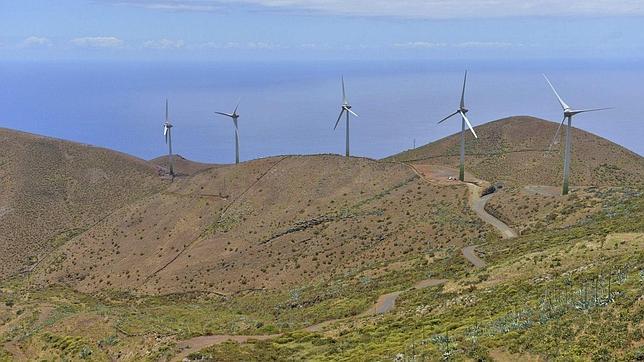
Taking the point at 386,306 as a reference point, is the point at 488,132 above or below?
above

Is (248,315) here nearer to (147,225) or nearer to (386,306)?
(386,306)

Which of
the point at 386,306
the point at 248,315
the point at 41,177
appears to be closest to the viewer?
→ the point at 386,306

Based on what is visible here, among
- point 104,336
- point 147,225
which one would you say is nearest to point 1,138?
point 147,225

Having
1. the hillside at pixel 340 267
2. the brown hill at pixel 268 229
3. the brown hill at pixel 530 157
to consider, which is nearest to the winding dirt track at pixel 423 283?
the hillside at pixel 340 267

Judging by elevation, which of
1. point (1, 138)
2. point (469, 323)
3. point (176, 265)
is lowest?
point (176, 265)

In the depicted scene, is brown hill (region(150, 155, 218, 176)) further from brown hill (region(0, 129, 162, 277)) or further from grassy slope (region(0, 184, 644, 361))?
grassy slope (region(0, 184, 644, 361))

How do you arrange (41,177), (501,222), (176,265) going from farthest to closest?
1. (41,177)
2. (176,265)
3. (501,222)

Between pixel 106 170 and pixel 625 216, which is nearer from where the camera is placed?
pixel 625 216
